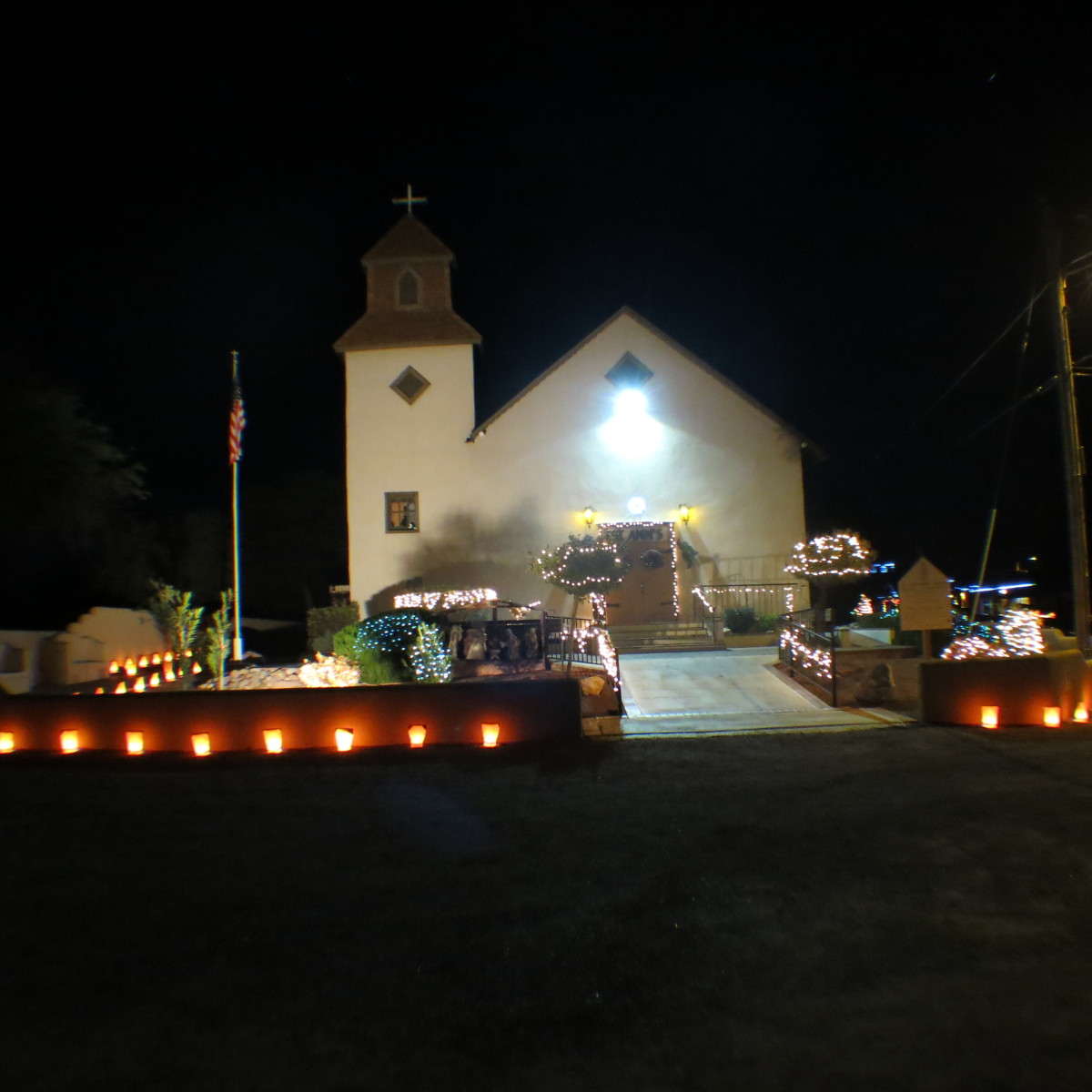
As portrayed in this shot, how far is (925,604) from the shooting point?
12.6 meters

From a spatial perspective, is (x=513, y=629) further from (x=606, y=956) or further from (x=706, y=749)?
(x=606, y=956)

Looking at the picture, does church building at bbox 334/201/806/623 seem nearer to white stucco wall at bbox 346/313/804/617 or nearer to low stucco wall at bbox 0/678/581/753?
white stucco wall at bbox 346/313/804/617

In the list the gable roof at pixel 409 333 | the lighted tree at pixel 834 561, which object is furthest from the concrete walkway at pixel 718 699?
the gable roof at pixel 409 333

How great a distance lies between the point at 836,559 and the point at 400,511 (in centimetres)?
1017

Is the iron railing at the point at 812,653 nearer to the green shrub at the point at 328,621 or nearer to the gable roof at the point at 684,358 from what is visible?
the gable roof at the point at 684,358

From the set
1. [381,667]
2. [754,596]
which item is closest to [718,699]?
[381,667]

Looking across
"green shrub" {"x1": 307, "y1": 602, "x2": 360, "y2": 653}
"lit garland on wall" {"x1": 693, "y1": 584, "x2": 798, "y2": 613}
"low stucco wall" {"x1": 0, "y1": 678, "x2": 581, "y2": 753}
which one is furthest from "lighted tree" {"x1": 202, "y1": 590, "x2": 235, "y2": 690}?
"lit garland on wall" {"x1": 693, "y1": 584, "x2": 798, "y2": 613}

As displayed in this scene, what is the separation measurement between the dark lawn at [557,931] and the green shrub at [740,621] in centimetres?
1055

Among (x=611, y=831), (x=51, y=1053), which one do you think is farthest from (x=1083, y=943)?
(x=51, y=1053)

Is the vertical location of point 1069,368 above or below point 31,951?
above

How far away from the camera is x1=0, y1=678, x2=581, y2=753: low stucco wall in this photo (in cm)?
1062

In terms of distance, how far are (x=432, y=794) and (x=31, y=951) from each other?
3.88 meters

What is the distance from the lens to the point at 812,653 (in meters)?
14.1

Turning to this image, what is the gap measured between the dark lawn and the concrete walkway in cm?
231
